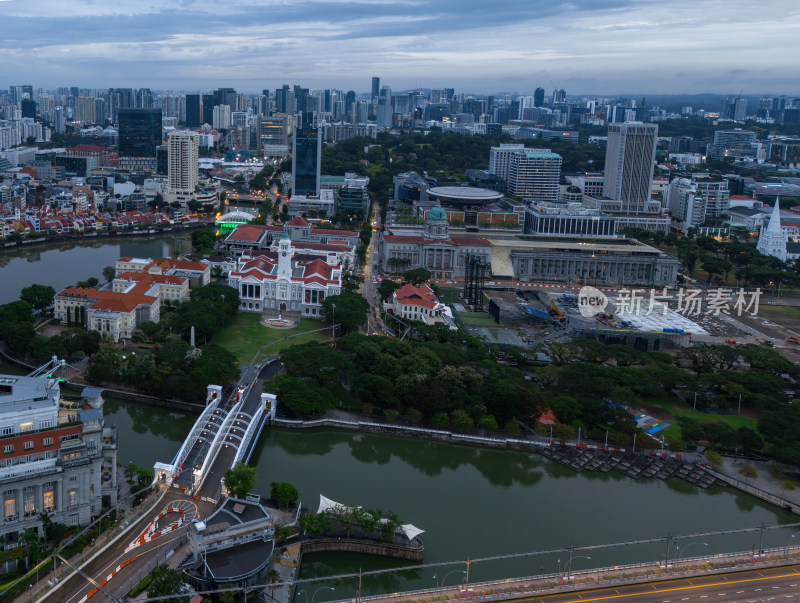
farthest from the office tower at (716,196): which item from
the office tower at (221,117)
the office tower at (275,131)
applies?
the office tower at (221,117)

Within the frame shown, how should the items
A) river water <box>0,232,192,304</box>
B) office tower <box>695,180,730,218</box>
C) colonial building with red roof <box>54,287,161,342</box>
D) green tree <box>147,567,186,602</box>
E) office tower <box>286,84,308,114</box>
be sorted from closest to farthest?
green tree <box>147,567,186,602</box>
colonial building with red roof <box>54,287,161,342</box>
river water <box>0,232,192,304</box>
office tower <box>695,180,730,218</box>
office tower <box>286,84,308,114</box>

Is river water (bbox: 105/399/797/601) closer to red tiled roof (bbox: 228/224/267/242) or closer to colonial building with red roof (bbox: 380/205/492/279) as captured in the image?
colonial building with red roof (bbox: 380/205/492/279)

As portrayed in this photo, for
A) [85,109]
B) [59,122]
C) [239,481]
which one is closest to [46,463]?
[239,481]

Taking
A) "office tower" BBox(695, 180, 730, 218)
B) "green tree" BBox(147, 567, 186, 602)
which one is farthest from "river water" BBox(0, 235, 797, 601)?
"office tower" BBox(695, 180, 730, 218)

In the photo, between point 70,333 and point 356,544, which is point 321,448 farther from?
point 70,333

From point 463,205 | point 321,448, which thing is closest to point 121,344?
point 321,448

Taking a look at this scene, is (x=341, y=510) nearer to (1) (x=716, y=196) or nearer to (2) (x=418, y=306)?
(2) (x=418, y=306)

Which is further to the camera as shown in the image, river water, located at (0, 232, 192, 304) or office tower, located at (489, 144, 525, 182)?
office tower, located at (489, 144, 525, 182)
